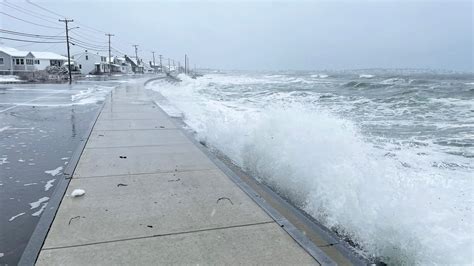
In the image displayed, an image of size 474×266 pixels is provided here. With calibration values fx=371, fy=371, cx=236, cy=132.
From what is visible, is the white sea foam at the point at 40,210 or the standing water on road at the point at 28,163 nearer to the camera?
the standing water on road at the point at 28,163

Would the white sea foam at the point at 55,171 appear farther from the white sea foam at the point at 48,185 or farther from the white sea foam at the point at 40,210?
the white sea foam at the point at 40,210

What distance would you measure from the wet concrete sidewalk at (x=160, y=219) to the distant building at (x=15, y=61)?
200ft

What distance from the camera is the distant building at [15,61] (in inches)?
2290

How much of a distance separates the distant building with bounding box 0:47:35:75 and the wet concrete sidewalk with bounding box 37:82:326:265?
61.1m

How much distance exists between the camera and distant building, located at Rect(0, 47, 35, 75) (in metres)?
58.2

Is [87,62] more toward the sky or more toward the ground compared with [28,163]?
more toward the sky

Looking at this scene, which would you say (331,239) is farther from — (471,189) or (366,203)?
(471,189)

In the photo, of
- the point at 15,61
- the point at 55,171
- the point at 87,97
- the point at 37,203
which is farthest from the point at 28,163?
the point at 15,61

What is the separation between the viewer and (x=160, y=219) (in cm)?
372

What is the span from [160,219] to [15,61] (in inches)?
2647

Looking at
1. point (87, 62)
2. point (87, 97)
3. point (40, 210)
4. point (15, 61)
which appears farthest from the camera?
point (87, 62)

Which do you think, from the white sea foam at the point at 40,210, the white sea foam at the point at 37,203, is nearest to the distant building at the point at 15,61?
the white sea foam at the point at 37,203

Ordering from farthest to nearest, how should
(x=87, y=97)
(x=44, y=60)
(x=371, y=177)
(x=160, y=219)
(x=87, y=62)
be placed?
(x=87, y=62), (x=44, y=60), (x=87, y=97), (x=371, y=177), (x=160, y=219)

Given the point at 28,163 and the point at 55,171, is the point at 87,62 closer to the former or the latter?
the point at 28,163
